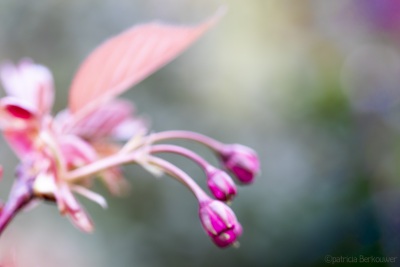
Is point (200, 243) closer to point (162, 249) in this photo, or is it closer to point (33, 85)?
point (162, 249)

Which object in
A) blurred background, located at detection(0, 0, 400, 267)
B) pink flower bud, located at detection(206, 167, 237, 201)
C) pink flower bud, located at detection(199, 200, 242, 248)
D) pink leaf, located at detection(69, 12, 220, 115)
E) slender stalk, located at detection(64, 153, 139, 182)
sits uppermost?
blurred background, located at detection(0, 0, 400, 267)

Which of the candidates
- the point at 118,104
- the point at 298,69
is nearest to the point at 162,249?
the point at 298,69

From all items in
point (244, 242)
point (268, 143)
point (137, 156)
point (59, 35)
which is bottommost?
point (137, 156)

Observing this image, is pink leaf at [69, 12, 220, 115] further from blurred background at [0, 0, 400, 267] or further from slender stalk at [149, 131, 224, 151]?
blurred background at [0, 0, 400, 267]

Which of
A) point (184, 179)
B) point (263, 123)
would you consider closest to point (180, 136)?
point (184, 179)

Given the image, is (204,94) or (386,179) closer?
(386,179)

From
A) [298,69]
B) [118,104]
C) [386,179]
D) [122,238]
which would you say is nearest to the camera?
[118,104]

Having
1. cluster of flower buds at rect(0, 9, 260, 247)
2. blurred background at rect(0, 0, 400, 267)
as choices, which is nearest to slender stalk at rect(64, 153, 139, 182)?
cluster of flower buds at rect(0, 9, 260, 247)
